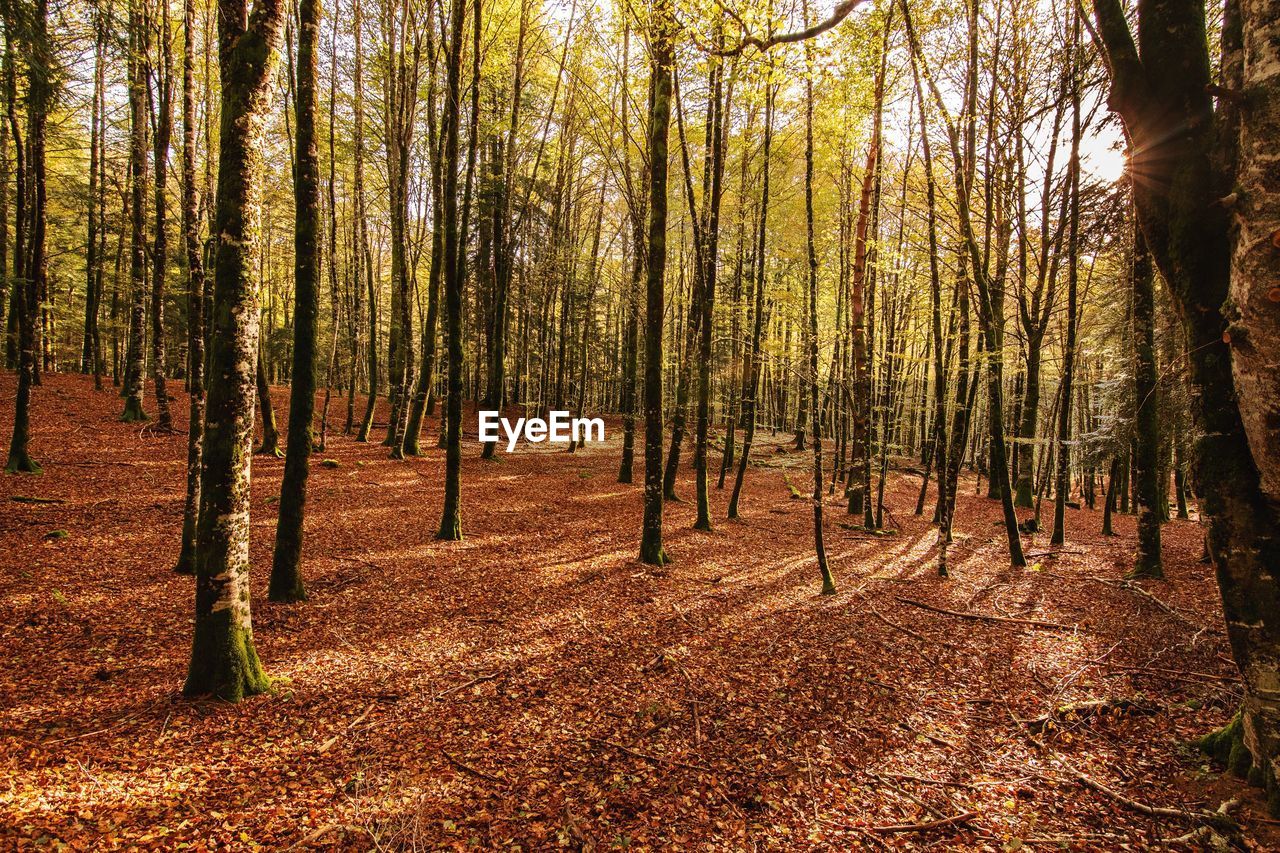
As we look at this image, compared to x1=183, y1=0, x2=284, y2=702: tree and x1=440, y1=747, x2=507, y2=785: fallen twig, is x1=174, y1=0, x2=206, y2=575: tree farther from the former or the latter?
x1=440, y1=747, x2=507, y2=785: fallen twig

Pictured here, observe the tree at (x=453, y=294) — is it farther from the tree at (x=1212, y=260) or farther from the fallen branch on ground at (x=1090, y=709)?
the fallen branch on ground at (x=1090, y=709)

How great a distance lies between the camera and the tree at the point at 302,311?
5.86m

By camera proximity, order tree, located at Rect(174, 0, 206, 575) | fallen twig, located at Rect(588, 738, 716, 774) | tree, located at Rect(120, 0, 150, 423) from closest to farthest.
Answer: fallen twig, located at Rect(588, 738, 716, 774) < tree, located at Rect(174, 0, 206, 575) < tree, located at Rect(120, 0, 150, 423)

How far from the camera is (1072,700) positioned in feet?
15.8

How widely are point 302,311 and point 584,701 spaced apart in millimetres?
5465

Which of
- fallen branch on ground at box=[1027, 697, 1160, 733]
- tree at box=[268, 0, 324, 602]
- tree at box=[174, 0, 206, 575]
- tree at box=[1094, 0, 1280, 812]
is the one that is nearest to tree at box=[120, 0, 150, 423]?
tree at box=[174, 0, 206, 575]

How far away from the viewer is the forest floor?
3.26 metres

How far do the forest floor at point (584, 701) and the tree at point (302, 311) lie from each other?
54cm

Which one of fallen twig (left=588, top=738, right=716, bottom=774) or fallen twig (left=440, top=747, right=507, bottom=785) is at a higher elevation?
fallen twig (left=440, top=747, right=507, bottom=785)

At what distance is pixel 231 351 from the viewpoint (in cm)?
405

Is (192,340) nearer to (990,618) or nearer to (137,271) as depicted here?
(990,618)

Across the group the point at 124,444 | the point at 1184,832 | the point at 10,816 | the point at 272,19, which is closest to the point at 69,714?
the point at 10,816

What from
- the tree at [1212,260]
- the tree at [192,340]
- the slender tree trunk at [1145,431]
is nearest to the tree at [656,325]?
the tree at [192,340]

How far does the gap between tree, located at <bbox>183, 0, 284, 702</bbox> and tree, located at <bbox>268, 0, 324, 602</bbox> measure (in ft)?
4.92
